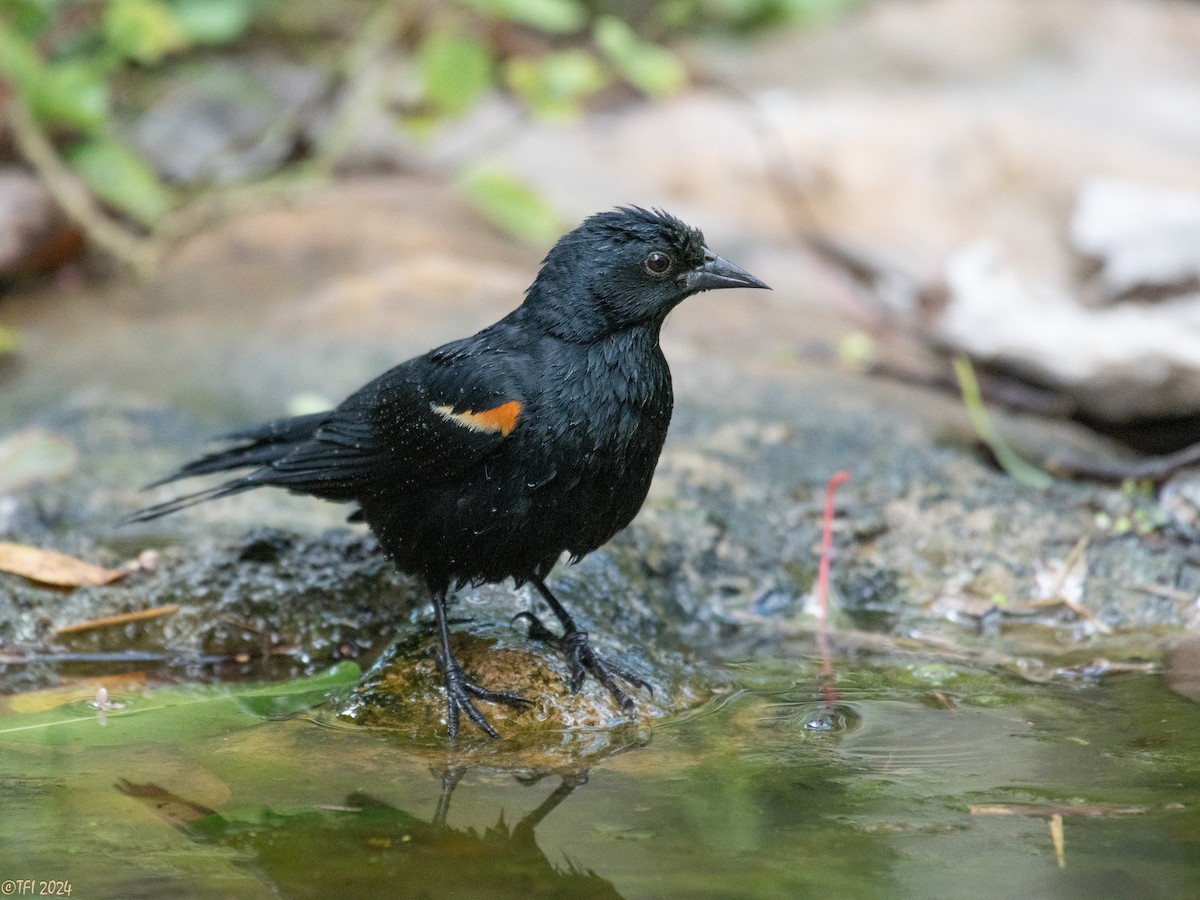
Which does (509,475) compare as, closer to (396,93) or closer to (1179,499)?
(1179,499)

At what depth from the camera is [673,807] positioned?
2490 mm

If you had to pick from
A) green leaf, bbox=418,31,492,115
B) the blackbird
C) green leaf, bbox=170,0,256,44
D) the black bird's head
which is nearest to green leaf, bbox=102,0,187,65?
green leaf, bbox=170,0,256,44

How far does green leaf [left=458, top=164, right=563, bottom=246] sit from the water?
3.58 meters

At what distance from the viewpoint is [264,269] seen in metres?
6.15

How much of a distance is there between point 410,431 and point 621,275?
67 cm

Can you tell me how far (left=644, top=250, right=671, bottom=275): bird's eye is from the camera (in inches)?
128

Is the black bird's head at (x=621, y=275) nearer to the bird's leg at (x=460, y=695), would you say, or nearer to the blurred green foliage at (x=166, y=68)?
the bird's leg at (x=460, y=695)

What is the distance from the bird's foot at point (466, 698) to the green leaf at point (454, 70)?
156 inches

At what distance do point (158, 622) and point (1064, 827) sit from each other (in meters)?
2.49

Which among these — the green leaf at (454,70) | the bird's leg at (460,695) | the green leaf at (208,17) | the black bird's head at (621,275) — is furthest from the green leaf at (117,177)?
the bird's leg at (460,695)

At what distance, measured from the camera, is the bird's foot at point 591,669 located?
3.13 metres

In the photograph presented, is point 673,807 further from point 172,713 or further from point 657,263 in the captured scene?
point 657,263

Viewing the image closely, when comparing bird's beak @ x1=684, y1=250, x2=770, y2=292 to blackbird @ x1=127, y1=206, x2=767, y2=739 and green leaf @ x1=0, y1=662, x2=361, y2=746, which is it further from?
green leaf @ x1=0, y1=662, x2=361, y2=746

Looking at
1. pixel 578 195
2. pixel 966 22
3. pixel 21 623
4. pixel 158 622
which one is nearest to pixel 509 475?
pixel 158 622
